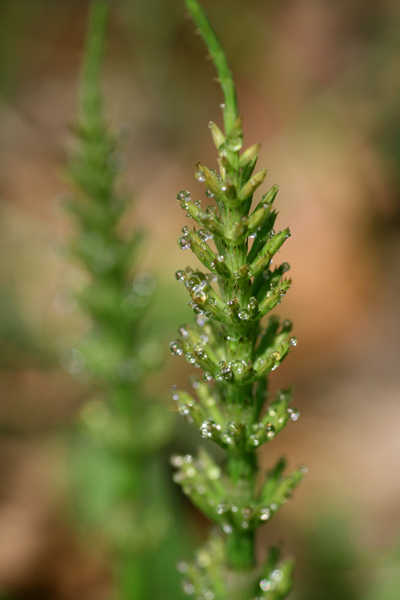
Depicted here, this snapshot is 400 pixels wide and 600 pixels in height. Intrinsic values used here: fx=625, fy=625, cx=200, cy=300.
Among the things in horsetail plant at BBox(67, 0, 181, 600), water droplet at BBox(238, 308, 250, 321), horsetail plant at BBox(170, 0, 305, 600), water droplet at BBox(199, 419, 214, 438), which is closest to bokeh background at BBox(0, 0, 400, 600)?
horsetail plant at BBox(67, 0, 181, 600)

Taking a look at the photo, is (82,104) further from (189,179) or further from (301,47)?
(301,47)

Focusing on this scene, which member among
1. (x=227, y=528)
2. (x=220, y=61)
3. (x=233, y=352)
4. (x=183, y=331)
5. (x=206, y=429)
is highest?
(x=220, y=61)

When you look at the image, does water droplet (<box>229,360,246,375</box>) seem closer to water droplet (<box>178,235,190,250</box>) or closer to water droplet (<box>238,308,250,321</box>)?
water droplet (<box>238,308,250,321</box>)

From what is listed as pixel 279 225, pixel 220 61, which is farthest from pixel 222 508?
pixel 279 225

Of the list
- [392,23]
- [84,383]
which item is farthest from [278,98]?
[84,383]

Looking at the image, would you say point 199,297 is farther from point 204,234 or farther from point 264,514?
point 264,514
